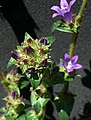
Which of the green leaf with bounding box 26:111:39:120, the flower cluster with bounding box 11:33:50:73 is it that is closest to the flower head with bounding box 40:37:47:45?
the flower cluster with bounding box 11:33:50:73

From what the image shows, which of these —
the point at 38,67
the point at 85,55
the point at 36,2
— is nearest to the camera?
the point at 38,67

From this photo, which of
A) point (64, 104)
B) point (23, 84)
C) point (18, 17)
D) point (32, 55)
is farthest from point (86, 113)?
point (32, 55)

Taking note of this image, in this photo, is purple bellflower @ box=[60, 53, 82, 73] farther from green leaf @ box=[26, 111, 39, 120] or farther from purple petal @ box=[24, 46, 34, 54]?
green leaf @ box=[26, 111, 39, 120]

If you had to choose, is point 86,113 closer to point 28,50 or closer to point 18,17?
point 18,17

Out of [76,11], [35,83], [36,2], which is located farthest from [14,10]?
[35,83]

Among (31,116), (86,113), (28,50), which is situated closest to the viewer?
(28,50)

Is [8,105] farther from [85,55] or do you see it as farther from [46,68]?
[85,55]

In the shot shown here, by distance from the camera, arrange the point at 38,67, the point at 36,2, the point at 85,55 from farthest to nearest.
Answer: the point at 85,55, the point at 36,2, the point at 38,67
